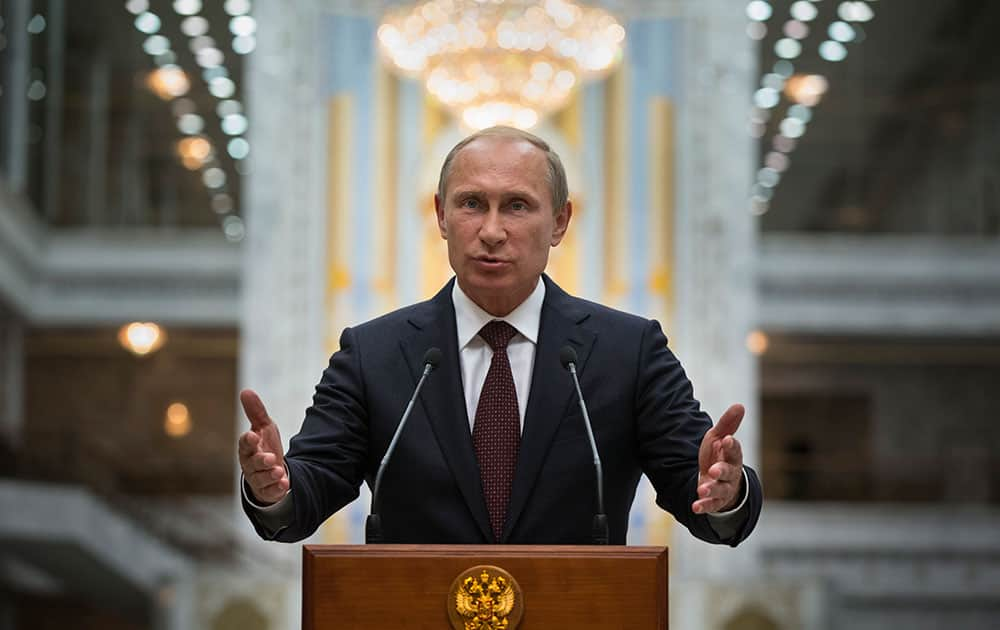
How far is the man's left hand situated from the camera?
8.07ft

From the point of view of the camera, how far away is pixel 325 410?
280 centimetres

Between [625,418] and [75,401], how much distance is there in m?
21.1

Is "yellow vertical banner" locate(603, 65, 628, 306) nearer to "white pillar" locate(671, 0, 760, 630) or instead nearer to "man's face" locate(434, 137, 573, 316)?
"white pillar" locate(671, 0, 760, 630)

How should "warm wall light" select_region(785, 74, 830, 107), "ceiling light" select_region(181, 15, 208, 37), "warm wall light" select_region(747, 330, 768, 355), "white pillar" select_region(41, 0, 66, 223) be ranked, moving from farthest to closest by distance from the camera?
"warm wall light" select_region(747, 330, 768, 355)
"warm wall light" select_region(785, 74, 830, 107)
"white pillar" select_region(41, 0, 66, 223)
"ceiling light" select_region(181, 15, 208, 37)

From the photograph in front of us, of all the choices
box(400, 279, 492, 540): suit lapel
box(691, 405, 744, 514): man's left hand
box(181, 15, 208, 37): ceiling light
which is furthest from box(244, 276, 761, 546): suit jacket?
box(181, 15, 208, 37): ceiling light

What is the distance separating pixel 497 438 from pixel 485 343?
175mm

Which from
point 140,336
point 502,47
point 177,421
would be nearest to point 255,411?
point 502,47

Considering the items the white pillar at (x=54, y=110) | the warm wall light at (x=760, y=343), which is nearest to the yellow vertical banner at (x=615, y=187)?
the warm wall light at (x=760, y=343)

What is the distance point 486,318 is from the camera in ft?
9.27

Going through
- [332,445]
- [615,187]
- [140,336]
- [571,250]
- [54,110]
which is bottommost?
[332,445]

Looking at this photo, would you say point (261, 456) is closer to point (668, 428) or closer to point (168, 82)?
point (668, 428)

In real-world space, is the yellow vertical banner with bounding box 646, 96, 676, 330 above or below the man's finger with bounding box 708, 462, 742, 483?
above

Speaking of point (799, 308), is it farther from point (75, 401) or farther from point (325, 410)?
point (325, 410)

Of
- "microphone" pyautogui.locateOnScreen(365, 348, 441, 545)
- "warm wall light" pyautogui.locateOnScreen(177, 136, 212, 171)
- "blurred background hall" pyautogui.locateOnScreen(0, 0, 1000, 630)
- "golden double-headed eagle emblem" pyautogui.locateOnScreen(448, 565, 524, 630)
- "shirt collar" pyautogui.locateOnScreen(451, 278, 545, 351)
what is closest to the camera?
"golden double-headed eagle emblem" pyautogui.locateOnScreen(448, 565, 524, 630)
